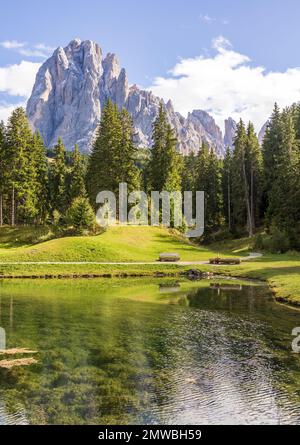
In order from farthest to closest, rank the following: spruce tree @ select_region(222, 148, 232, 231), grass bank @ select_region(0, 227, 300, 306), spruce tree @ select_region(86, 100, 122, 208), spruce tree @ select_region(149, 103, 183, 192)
A: spruce tree @ select_region(222, 148, 232, 231) < spruce tree @ select_region(149, 103, 183, 192) < spruce tree @ select_region(86, 100, 122, 208) < grass bank @ select_region(0, 227, 300, 306)

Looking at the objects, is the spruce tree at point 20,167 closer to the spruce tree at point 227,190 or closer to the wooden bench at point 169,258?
the wooden bench at point 169,258

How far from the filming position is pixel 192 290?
4038 cm

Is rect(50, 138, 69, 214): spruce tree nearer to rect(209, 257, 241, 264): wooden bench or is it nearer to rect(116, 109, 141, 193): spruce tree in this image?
rect(116, 109, 141, 193): spruce tree

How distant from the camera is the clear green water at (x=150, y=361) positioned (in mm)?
13477

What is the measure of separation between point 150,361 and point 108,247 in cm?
4080

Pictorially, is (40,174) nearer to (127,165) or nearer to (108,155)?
(108,155)

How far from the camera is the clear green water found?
1348cm

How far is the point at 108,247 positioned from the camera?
5919 cm

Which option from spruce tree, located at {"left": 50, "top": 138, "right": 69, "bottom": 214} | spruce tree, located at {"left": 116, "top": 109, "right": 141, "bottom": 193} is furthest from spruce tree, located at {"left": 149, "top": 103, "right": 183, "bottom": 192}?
spruce tree, located at {"left": 50, "top": 138, "right": 69, "bottom": 214}

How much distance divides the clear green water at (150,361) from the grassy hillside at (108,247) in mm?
20133

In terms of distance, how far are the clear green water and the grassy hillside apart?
2013cm

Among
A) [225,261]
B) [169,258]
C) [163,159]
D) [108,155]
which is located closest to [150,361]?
[225,261]

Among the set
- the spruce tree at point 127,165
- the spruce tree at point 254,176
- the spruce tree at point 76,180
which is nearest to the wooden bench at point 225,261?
the spruce tree at point 127,165
